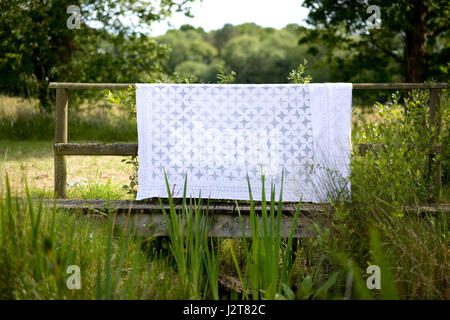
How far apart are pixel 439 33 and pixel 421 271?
34.6 ft

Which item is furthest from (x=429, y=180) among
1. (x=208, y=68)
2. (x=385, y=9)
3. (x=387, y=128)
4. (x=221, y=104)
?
(x=208, y=68)

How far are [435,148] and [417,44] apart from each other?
836cm

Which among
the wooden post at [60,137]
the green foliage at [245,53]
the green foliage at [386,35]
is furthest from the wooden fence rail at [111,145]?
the green foliage at [245,53]

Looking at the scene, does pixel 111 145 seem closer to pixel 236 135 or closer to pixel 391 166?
pixel 236 135

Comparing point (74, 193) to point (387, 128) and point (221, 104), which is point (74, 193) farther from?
point (387, 128)

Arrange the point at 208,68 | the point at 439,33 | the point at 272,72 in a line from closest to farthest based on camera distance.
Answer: the point at 439,33 < the point at 272,72 < the point at 208,68

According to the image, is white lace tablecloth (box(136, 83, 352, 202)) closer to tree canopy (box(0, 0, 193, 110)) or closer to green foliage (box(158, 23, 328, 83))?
tree canopy (box(0, 0, 193, 110))

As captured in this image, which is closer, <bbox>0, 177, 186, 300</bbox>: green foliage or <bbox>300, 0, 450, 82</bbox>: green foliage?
<bbox>0, 177, 186, 300</bbox>: green foliage

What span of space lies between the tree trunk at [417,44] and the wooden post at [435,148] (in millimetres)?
7658

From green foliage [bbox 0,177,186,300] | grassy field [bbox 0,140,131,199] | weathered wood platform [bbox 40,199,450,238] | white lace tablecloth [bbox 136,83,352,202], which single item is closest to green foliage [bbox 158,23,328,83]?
grassy field [bbox 0,140,131,199]

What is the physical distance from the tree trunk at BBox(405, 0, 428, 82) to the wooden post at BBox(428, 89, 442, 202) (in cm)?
766

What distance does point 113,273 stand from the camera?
2.57 m

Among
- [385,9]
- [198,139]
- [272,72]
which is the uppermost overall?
[272,72]

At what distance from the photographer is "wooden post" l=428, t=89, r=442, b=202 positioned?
11.7 feet
